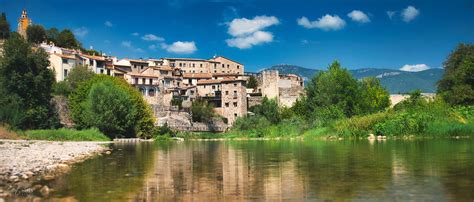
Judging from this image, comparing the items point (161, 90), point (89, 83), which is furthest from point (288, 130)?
point (161, 90)

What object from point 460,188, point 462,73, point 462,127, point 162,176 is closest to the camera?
point 460,188

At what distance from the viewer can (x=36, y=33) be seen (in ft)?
286

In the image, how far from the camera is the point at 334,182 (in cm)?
1128

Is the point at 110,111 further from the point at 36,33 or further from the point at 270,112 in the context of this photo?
the point at 36,33

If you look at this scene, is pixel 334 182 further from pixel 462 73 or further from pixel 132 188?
pixel 462 73

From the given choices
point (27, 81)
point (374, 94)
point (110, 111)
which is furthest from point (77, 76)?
point (374, 94)

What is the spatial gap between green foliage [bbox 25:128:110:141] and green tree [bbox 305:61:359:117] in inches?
948

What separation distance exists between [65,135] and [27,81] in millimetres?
7420

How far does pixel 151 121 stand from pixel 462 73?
113ft

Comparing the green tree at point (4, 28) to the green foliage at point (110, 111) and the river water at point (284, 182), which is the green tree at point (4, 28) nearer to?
the green foliage at point (110, 111)

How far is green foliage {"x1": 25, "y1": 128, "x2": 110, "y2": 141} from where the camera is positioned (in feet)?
127

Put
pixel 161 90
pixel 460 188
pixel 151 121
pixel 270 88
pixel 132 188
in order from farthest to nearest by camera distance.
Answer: pixel 270 88 < pixel 161 90 < pixel 151 121 < pixel 132 188 < pixel 460 188

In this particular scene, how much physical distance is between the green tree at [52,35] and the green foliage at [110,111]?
37140mm

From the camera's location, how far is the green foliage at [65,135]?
127 feet
